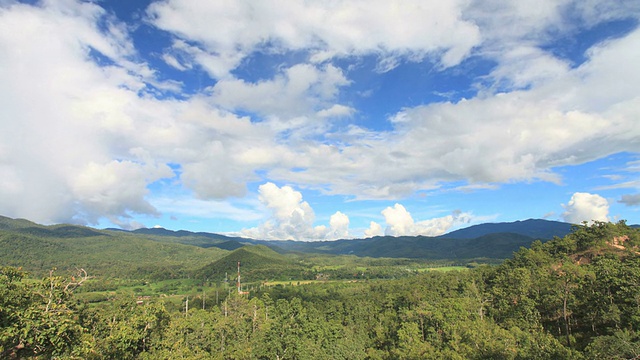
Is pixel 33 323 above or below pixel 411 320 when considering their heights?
above

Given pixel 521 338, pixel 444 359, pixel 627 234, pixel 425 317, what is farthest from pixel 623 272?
pixel 627 234

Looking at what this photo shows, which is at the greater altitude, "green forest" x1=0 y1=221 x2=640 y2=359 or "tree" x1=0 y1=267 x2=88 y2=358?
"tree" x1=0 y1=267 x2=88 y2=358

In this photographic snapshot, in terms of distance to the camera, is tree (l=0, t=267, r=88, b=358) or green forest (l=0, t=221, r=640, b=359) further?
green forest (l=0, t=221, r=640, b=359)

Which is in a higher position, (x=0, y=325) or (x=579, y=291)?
(x=0, y=325)

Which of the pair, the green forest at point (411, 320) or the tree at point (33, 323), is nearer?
the tree at point (33, 323)

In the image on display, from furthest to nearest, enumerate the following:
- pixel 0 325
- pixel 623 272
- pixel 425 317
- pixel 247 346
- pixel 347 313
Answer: pixel 347 313 → pixel 425 317 → pixel 247 346 → pixel 623 272 → pixel 0 325

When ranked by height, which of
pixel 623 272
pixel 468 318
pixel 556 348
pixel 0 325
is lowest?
pixel 468 318

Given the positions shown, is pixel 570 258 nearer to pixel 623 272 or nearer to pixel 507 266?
pixel 507 266

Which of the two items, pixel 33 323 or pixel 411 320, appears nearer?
pixel 33 323

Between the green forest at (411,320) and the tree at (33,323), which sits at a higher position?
the tree at (33,323)

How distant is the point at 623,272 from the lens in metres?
52.1

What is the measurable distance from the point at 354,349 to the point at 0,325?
61.5 meters

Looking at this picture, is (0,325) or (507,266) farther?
(507,266)

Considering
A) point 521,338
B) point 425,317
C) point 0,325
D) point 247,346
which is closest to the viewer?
point 0,325
